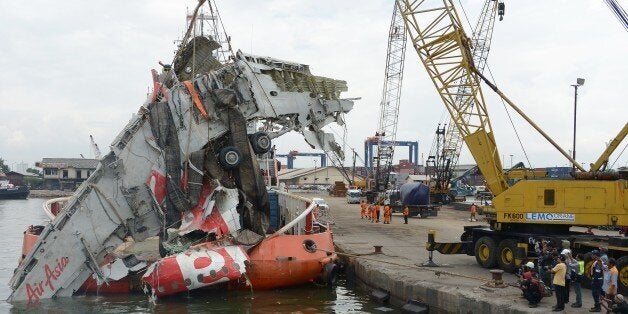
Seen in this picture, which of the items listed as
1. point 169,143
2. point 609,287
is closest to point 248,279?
point 169,143

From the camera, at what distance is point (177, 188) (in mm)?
18297

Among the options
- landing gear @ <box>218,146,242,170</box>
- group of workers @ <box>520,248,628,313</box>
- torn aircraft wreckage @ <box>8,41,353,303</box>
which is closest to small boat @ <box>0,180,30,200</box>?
torn aircraft wreckage @ <box>8,41,353,303</box>

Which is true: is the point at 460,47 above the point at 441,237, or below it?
above

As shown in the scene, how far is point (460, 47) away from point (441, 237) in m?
9.65

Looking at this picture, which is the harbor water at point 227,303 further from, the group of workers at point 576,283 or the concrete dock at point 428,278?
the group of workers at point 576,283

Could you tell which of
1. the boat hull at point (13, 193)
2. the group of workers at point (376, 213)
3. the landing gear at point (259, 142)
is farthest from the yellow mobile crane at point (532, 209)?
the boat hull at point (13, 193)

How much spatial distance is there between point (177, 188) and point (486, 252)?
32.3 ft

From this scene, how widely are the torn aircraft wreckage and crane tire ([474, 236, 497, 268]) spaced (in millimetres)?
6908

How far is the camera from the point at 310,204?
19984 millimetres

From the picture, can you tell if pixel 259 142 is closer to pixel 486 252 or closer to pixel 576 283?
pixel 486 252

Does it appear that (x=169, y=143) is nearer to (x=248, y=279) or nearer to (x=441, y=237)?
(x=248, y=279)

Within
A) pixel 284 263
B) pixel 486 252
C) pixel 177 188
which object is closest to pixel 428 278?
pixel 486 252

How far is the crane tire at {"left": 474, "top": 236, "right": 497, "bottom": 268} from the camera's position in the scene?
1836 cm

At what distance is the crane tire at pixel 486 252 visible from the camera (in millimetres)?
18359
